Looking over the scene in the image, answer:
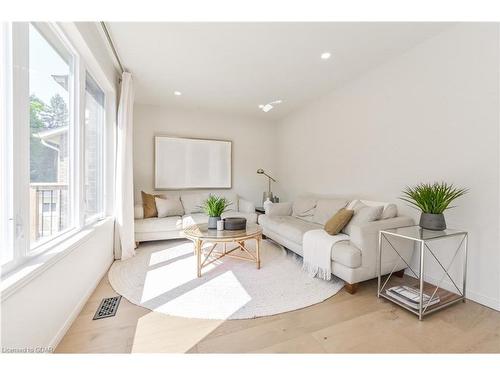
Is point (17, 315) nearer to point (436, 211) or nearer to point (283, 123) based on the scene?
point (436, 211)

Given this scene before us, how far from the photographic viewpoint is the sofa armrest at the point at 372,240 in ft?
6.72

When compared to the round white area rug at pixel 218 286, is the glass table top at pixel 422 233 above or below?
above

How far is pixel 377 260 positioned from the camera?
83.0 inches

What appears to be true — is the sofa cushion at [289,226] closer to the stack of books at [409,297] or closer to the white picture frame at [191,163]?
the stack of books at [409,297]

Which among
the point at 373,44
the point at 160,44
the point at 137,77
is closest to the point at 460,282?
the point at 373,44

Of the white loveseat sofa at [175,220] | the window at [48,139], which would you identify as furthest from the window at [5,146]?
the white loveseat sofa at [175,220]

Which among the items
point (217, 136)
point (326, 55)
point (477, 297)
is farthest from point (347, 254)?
point (217, 136)

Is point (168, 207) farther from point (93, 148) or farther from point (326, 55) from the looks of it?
point (326, 55)

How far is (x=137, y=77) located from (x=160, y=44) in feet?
3.16

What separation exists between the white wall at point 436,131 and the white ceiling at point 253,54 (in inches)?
11.1

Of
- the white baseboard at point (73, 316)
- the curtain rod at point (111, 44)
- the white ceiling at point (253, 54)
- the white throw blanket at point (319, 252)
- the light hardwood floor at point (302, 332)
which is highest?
the white ceiling at point (253, 54)

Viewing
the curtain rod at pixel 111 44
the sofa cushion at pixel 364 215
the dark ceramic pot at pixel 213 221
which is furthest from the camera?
the dark ceramic pot at pixel 213 221

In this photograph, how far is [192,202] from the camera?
4.02 m

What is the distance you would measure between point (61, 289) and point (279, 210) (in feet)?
9.31
